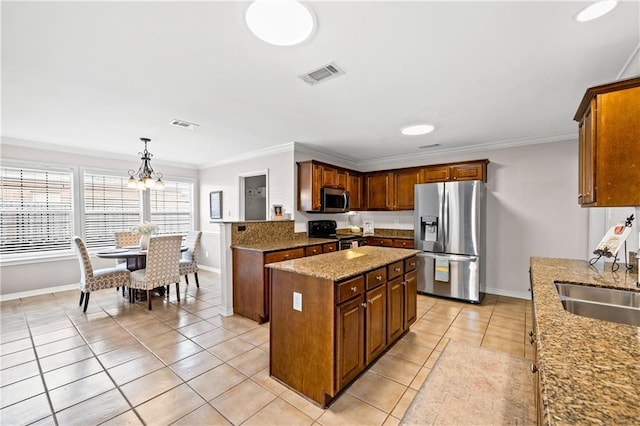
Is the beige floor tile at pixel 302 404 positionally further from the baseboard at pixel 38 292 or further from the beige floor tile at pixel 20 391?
the baseboard at pixel 38 292

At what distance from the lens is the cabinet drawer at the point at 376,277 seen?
7.45ft

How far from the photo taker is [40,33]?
176cm

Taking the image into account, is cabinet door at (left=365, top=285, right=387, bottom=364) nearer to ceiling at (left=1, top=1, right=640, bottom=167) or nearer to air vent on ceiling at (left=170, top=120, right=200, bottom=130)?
ceiling at (left=1, top=1, right=640, bottom=167)

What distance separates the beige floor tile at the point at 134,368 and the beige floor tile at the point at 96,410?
6.9 inches

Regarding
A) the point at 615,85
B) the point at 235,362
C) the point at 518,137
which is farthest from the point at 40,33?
the point at 518,137

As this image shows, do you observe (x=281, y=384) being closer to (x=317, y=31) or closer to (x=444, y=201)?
(x=317, y=31)

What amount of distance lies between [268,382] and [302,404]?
1.24 ft

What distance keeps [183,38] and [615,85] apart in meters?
2.73

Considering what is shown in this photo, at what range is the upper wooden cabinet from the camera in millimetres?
1622

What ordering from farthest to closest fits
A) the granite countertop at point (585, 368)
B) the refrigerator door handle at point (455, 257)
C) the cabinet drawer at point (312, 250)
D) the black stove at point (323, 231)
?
1. the black stove at point (323, 231)
2. the refrigerator door handle at point (455, 257)
3. the cabinet drawer at point (312, 250)
4. the granite countertop at point (585, 368)

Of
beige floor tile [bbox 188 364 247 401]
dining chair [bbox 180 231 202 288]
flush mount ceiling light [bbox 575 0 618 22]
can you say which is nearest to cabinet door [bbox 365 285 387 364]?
beige floor tile [bbox 188 364 247 401]

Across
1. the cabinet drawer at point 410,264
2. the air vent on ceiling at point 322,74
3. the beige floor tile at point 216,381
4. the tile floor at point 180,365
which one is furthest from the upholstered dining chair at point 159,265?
the cabinet drawer at point 410,264

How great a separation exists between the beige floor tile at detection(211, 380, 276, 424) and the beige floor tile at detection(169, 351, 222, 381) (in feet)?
1.36

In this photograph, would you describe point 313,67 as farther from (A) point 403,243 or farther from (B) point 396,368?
(A) point 403,243
